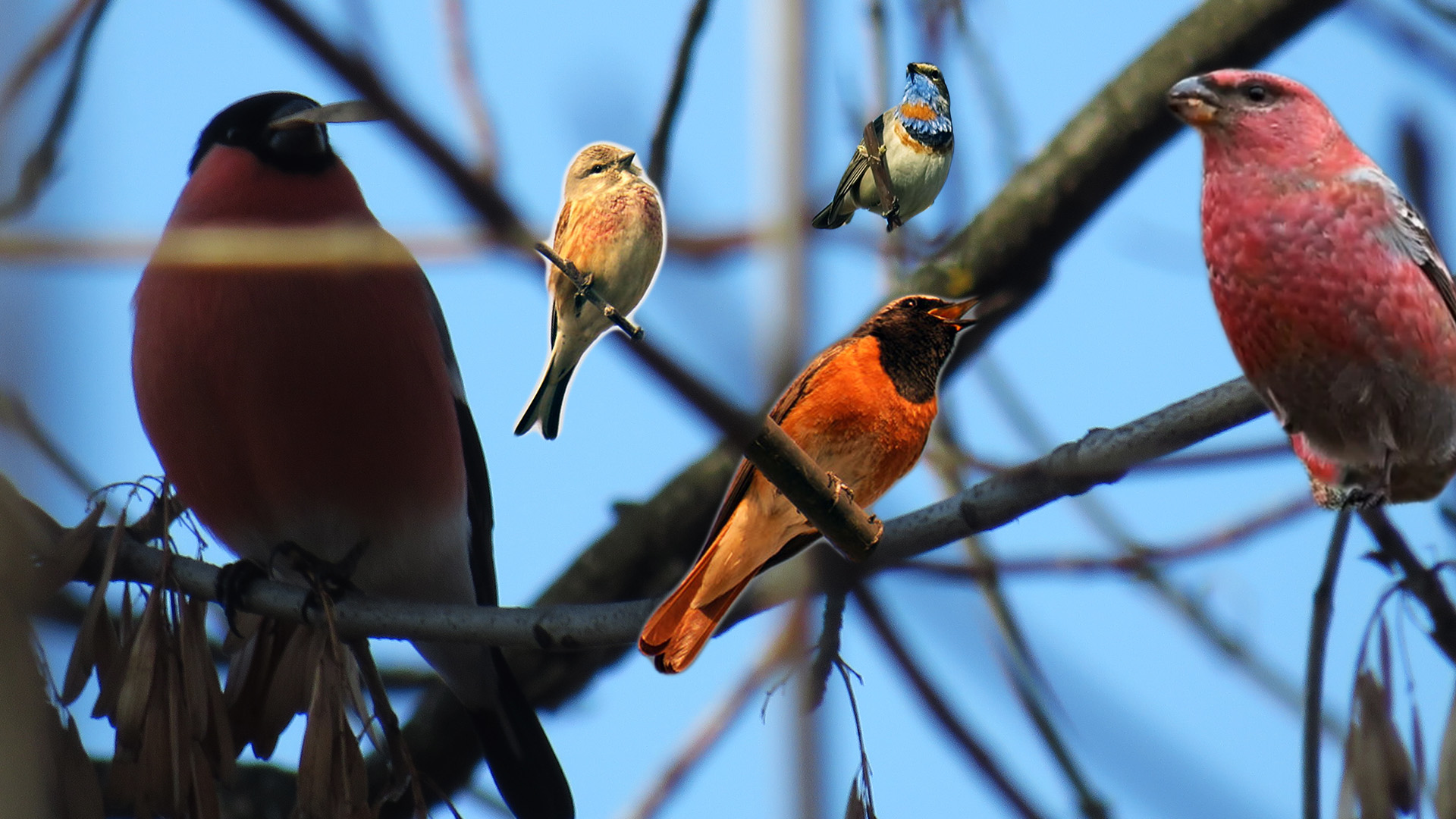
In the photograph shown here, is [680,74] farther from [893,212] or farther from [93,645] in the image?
[93,645]

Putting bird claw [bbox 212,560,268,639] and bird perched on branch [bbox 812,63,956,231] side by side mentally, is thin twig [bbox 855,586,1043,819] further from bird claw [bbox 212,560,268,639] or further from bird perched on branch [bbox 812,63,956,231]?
bird claw [bbox 212,560,268,639]

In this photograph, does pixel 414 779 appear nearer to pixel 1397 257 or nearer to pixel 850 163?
pixel 850 163

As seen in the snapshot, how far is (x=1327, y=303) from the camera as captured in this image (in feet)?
4.14

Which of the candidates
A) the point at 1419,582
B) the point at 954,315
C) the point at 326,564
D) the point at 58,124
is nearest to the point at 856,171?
the point at 954,315

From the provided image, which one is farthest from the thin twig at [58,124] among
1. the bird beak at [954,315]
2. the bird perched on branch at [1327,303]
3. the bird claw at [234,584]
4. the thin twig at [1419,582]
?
the thin twig at [1419,582]

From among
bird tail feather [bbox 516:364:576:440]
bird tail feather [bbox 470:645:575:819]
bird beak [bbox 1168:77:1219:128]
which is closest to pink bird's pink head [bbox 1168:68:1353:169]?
bird beak [bbox 1168:77:1219:128]

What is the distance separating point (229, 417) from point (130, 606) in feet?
1.64

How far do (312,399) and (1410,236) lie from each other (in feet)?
6.35

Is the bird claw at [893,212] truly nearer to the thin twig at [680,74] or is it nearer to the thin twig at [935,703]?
the thin twig at [680,74]

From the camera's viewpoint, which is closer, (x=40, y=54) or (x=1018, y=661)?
(x=40, y=54)

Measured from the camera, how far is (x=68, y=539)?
204cm

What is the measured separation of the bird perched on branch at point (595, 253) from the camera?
1594 mm

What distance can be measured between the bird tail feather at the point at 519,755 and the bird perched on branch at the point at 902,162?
1.79 meters

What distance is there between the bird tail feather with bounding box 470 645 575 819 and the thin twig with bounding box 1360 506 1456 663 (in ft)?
6.93
